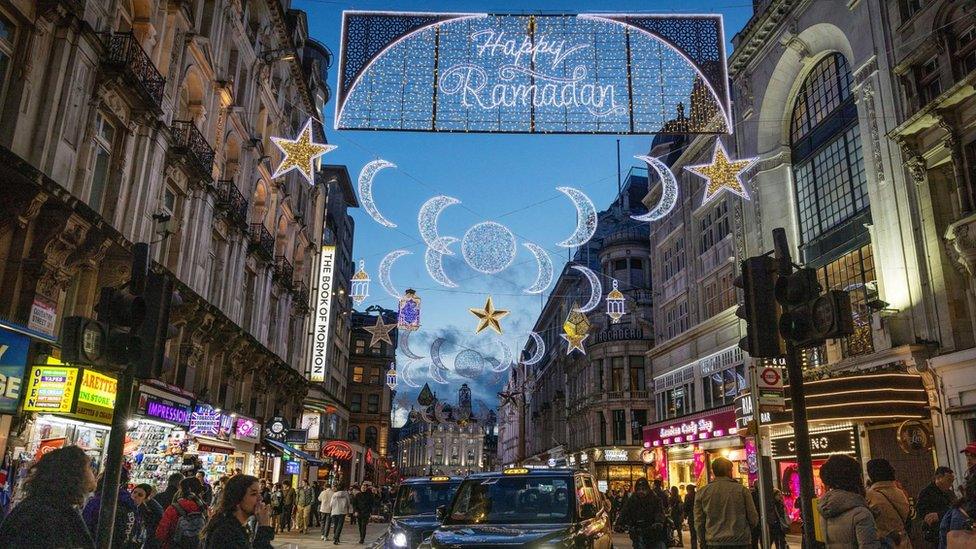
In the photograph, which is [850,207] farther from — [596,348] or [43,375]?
[596,348]

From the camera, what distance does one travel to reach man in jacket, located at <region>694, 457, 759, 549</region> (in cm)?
762

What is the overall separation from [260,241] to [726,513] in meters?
24.5

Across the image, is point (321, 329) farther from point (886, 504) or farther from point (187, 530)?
point (886, 504)

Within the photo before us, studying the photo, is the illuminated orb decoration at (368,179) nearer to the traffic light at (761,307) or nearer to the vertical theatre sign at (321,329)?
the traffic light at (761,307)

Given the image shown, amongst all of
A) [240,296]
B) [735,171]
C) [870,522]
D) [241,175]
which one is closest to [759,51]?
[735,171]

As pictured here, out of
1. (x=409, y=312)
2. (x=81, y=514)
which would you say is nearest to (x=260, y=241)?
(x=409, y=312)

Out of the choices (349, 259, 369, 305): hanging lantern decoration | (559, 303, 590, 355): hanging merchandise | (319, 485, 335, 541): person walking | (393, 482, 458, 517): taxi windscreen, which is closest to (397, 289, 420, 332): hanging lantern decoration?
(349, 259, 369, 305): hanging lantern decoration

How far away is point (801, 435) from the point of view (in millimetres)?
6129

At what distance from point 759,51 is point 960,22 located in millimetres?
11636

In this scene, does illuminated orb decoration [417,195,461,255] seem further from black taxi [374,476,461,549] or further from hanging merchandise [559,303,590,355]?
hanging merchandise [559,303,590,355]

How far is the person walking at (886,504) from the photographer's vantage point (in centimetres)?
609

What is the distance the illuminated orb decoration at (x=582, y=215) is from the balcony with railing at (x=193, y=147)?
1083cm

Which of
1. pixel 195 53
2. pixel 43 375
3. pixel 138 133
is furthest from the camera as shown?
pixel 195 53

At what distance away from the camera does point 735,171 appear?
18109 millimetres
